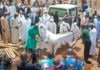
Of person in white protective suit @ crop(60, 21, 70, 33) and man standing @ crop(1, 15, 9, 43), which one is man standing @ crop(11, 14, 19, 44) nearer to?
man standing @ crop(1, 15, 9, 43)

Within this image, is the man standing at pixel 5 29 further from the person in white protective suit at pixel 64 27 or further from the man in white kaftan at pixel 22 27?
the person in white protective suit at pixel 64 27

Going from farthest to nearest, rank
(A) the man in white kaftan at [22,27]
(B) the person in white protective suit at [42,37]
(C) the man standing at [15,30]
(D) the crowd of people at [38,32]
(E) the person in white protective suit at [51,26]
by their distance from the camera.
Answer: (E) the person in white protective suit at [51,26]
(A) the man in white kaftan at [22,27]
(C) the man standing at [15,30]
(B) the person in white protective suit at [42,37]
(D) the crowd of people at [38,32]

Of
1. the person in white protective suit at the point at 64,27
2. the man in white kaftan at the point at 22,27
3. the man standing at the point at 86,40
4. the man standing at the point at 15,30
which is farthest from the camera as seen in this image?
the man in white kaftan at the point at 22,27

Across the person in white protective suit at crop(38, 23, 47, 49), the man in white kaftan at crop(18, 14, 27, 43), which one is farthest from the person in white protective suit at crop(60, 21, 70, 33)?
the man in white kaftan at crop(18, 14, 27, 43)

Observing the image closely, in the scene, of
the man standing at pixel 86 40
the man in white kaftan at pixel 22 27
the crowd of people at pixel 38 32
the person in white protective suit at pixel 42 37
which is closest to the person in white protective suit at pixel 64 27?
the crowd of people at pixel 38 32

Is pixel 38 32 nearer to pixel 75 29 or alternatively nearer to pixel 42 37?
pixel 42 37

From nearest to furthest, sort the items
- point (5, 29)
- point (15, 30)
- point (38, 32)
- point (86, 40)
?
1. point (38, 32)
2. point (86, 40)
3. point (5, 29)
4. point (15, 30)

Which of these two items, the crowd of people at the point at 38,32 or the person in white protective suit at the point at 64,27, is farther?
the person in white protective suit at the point at 64,27

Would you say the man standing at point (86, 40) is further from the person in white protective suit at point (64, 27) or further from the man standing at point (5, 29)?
the man standing at point (5, 29)

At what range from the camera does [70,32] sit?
48.1ft

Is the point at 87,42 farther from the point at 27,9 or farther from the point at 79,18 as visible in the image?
the point at 27,9

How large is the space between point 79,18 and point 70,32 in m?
2.86

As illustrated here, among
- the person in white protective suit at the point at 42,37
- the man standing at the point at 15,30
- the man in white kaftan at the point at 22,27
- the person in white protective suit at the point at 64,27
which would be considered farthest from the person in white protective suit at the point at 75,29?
the man standing at the point at 15,30

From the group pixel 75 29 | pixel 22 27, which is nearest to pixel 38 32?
pixel 22 27
